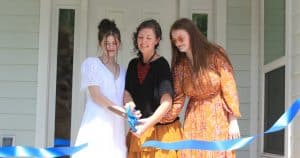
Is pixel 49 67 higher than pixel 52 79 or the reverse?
higher

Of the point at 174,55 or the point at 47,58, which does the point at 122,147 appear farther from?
the point at 47,58

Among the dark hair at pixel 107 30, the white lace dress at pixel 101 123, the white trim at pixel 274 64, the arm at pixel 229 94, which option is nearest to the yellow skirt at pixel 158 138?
the white lace dress at pixel 101 123

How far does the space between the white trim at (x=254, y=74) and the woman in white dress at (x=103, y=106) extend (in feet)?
6.02

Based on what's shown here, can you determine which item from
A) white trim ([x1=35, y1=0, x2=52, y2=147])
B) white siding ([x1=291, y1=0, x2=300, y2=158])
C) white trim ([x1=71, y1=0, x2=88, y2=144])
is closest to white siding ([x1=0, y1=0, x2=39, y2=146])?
white trim ([x1=35, y1=0, x2=52, y2=147])

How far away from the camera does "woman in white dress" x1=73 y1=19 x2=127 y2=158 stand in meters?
3.32

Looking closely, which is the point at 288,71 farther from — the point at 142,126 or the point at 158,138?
the point at 142,126

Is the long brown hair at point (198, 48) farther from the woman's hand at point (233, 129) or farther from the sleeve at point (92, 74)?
the sleeve at point (92, 74)

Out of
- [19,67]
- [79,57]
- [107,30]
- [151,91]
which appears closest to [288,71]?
[151,91]

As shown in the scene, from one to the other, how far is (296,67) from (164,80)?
88cm

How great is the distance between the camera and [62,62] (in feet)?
16.4

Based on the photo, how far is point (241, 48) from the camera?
16.4 feet

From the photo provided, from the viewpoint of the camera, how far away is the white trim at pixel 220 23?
4.95 m

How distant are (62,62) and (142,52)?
1.83m

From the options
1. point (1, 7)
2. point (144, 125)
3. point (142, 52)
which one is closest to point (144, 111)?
point (144, 125)
